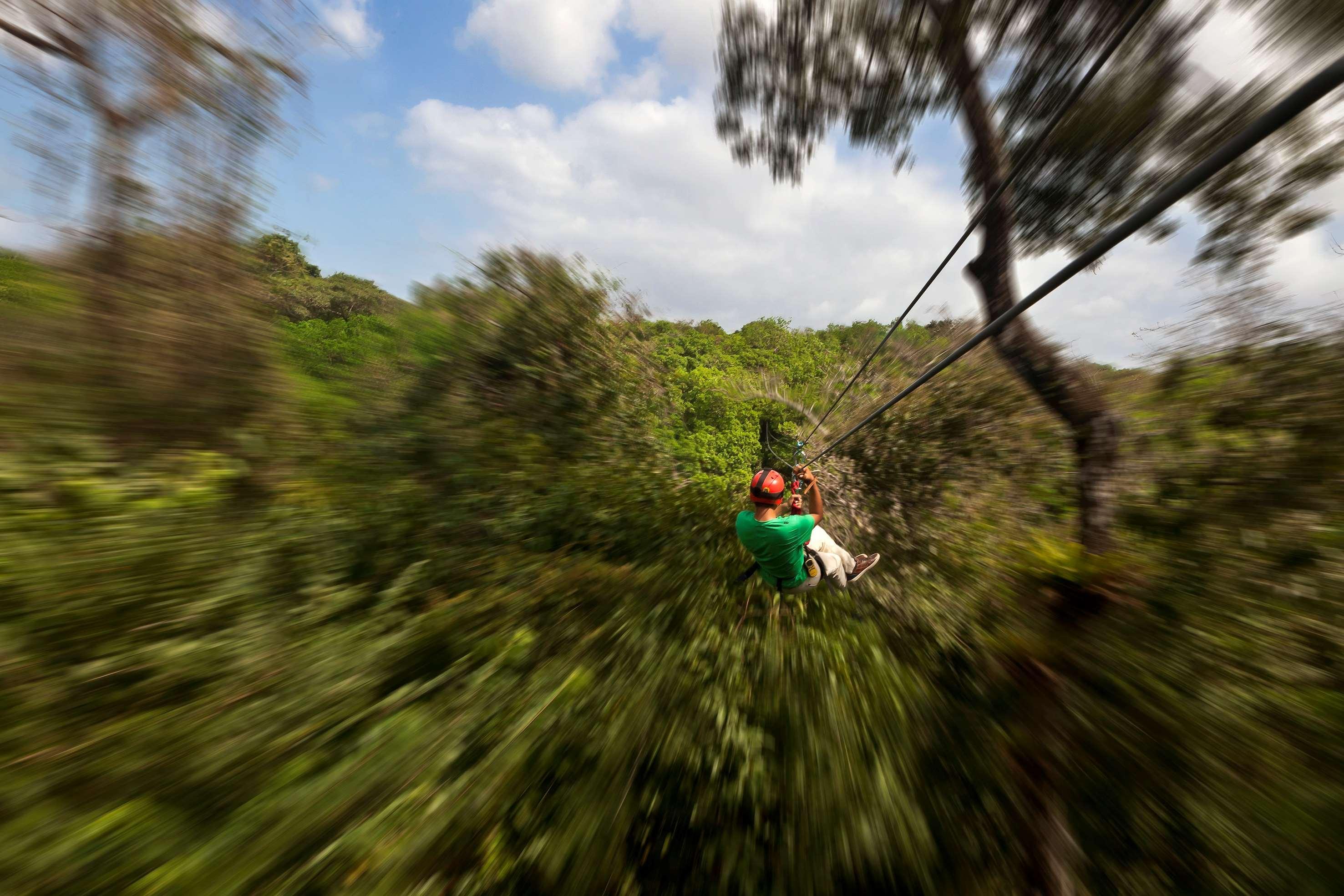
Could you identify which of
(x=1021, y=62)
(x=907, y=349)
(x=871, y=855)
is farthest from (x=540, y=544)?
(x=907, y=349)

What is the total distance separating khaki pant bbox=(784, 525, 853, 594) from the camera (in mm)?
4180

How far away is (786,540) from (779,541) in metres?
0.07

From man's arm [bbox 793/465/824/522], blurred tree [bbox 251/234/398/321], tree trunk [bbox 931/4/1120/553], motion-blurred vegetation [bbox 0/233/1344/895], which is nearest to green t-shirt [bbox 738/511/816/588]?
man's arm [bbox 793/465/824/522]

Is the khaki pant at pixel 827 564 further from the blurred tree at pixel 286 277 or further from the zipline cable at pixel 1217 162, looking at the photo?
the blurred tree at pixel 286 277

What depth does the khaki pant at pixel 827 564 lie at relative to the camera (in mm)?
4180

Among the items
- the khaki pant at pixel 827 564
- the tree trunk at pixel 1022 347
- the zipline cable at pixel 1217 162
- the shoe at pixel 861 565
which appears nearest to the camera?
the zipline cable at pixel 1217 162

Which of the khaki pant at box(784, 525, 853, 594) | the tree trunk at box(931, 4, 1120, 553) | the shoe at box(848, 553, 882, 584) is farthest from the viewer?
the shoe at box(848, 553, 882, 584)

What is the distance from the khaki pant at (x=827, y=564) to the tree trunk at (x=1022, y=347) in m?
2.05

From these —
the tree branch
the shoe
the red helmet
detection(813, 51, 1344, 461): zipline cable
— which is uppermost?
the tree branch

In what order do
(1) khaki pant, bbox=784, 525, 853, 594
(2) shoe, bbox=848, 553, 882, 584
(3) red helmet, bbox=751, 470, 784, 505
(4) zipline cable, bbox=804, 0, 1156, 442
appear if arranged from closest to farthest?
(4) zipline cable, bbox=804, 0, 1156, 442, (3) red helmet, bbox=751, 470, 784, 505, (1) khaki pant, bbox=784, 525, 853, 594, (2) shoe, bbox=848, 553, 882, 584

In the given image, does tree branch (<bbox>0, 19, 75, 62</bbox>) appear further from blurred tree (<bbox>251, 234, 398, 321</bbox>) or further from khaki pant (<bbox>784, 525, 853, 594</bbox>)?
khaki pant (<bbox>784, 525, 853, 594</bbox>)

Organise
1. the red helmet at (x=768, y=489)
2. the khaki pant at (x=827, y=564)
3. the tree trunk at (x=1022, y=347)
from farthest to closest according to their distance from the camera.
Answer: the khaki pant at (x=827, y=564)
the red helmet at (x=768, y=489)
the tree trunk at (x=1022, y=347)

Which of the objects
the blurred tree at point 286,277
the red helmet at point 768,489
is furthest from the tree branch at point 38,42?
the red helmet at point 768,489

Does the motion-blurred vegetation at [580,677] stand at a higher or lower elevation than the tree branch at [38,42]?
lower
